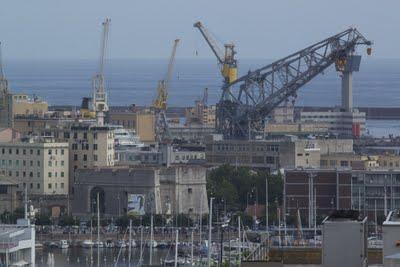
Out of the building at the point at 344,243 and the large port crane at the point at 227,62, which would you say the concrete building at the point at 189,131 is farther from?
the building at the point at 344,243

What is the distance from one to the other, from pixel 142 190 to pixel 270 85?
59.7 feet

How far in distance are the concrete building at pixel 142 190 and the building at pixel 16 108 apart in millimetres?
10313

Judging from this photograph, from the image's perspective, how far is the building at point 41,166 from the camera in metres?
55.8

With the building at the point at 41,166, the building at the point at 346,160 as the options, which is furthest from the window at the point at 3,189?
the building at the point at 346,160

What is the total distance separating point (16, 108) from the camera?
68750mm

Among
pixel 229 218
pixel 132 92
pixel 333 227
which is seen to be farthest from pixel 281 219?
pixel 132 92

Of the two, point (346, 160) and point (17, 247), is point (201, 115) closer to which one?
point (346, 160)

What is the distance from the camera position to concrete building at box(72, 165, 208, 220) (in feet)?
176

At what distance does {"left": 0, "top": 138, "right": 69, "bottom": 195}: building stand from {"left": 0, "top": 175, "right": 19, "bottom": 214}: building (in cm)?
63

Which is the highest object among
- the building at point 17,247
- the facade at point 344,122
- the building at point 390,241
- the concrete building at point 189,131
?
the facade at point 344,122

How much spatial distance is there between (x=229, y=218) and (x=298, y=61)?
2191 cm

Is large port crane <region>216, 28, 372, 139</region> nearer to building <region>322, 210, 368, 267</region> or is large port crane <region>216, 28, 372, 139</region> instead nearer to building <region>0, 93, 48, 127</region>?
building <region>0, 93, 48, 127</region>

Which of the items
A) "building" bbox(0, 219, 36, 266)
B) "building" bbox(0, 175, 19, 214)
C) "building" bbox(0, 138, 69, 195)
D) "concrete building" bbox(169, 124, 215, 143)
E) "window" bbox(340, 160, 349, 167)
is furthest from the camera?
"concrete building" bbox(169, 124, 215, 143)

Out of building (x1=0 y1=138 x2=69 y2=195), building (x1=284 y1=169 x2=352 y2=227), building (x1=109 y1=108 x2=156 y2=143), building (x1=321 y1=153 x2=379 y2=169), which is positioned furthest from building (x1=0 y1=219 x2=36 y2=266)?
building (x1=109 y1=108 x2=156 y2=143)
